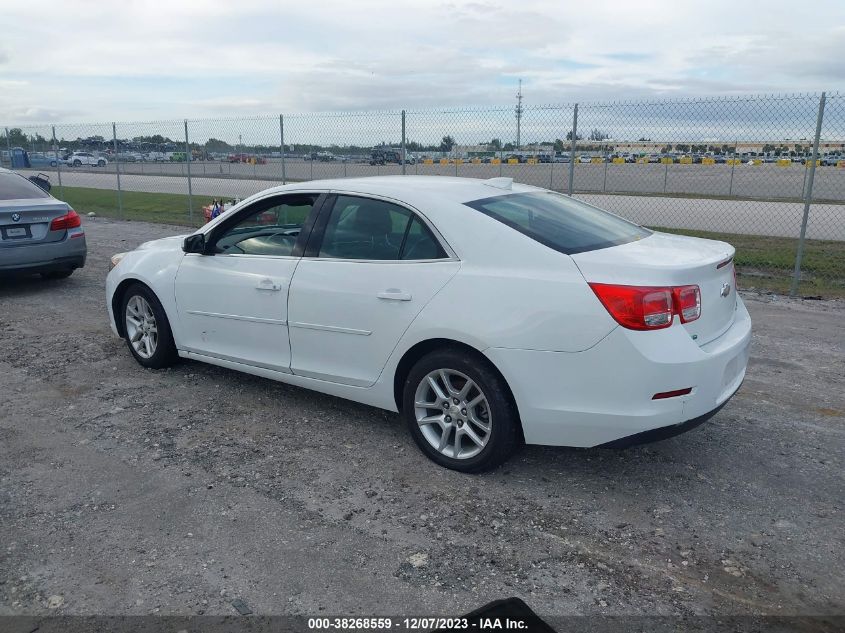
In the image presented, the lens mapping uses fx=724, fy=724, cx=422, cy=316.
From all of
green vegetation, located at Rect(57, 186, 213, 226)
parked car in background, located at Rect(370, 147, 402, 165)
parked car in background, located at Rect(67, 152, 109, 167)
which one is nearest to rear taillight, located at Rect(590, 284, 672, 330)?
parked car in background, located at Rect(370, 147, 402, 165)

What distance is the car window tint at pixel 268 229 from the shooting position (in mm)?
4762

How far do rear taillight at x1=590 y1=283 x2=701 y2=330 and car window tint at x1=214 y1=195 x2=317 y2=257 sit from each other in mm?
2130

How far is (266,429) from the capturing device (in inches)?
184

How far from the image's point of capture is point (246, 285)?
15.8ft

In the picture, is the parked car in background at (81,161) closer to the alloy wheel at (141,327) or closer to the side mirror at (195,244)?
the alloy wheel at (141,327)

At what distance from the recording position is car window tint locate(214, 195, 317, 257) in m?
4.76

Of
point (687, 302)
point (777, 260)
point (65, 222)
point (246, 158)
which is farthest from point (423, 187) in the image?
point (246, 158)

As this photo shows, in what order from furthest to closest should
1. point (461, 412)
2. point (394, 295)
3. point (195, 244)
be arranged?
point (195, 244)
point (394, 295)
point (461, 412)

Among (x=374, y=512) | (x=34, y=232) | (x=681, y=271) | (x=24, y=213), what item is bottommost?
(x=374, y=512)

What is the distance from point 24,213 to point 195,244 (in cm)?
452

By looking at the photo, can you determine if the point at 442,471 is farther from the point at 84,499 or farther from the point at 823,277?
the point at 823,277

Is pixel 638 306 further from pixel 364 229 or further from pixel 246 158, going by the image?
pixel 246 158

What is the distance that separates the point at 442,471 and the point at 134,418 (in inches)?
86.1

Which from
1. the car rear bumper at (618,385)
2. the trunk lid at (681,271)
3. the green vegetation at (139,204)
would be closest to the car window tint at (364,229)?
the car rear bumper at (618,385)
